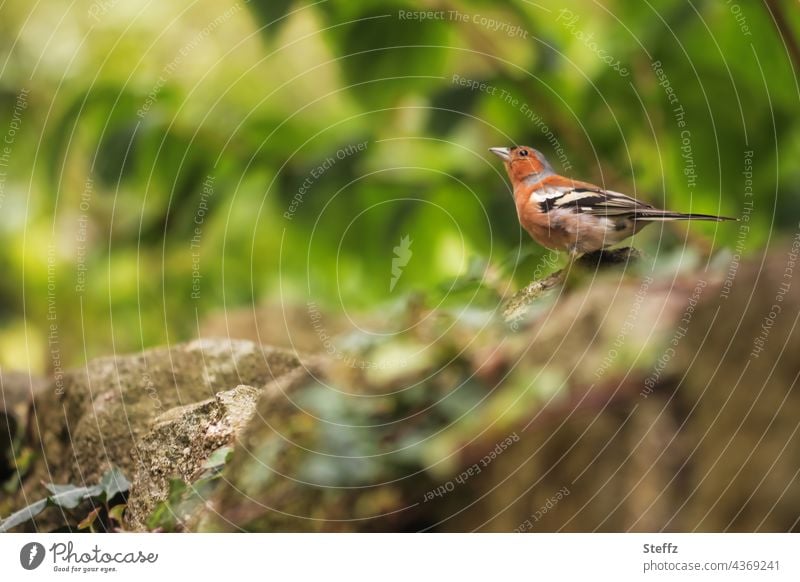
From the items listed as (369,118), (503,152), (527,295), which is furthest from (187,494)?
(369,118)

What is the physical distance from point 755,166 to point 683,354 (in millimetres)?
888

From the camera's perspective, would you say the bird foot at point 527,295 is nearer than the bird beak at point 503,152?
Yes

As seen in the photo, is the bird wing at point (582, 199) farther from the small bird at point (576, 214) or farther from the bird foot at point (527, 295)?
the bird foot at point (527, 295)

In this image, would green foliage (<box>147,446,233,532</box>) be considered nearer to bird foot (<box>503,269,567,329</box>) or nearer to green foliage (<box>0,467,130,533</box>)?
green foliage (<box>0,467,130,533</box>)

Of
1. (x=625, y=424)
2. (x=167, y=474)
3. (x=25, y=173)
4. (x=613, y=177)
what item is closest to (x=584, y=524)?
(x=625, y=424)

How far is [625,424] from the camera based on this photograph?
1340 mm

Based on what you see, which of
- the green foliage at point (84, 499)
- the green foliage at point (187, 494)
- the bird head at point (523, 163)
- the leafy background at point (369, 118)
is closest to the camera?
the green foliage at point (187, 494)

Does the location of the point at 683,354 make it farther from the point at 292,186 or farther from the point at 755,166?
the point at 292,186

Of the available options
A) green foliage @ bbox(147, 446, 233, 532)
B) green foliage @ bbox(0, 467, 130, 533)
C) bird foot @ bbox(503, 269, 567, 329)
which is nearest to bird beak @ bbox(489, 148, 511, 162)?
bird foot @ bbox(503, 269, 567, 329)

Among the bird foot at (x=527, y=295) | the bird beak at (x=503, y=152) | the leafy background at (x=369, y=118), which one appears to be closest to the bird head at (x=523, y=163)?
the bird beak at (x=503, y=152)
